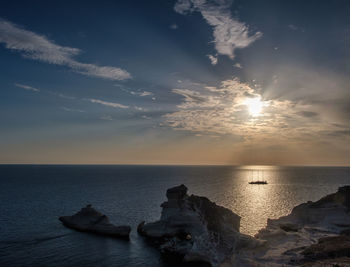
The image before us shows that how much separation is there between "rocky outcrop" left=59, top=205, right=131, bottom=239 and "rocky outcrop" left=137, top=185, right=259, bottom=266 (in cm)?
424

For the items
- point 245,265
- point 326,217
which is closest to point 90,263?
point 245,265

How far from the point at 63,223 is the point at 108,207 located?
23.8m

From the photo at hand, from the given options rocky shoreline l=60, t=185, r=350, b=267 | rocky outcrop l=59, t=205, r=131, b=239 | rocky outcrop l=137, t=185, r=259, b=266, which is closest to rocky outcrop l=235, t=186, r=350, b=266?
rocky shoreline l=60, t=185, r=350, b=267

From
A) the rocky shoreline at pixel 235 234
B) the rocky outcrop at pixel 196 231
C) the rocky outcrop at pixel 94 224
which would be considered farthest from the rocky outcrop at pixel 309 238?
the rocky outcrop at pixel 94 224

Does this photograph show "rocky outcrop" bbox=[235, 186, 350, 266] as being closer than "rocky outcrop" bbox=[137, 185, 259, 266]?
Yes

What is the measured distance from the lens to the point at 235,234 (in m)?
39.2

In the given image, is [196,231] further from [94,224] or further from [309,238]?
[94,224]

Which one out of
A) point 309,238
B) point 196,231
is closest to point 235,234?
point 196,231

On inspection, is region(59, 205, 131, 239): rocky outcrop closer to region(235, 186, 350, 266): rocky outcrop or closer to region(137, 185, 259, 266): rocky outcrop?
region(137, 185, 259, 266): rocky outcrop

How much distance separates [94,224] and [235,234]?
29.9m

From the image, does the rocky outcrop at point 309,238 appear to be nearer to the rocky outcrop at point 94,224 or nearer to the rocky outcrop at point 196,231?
the rocky outcrop at point 196,231

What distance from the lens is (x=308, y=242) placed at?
1567 inches

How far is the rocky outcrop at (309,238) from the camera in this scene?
32.6 m

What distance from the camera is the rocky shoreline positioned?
33.9 meters
